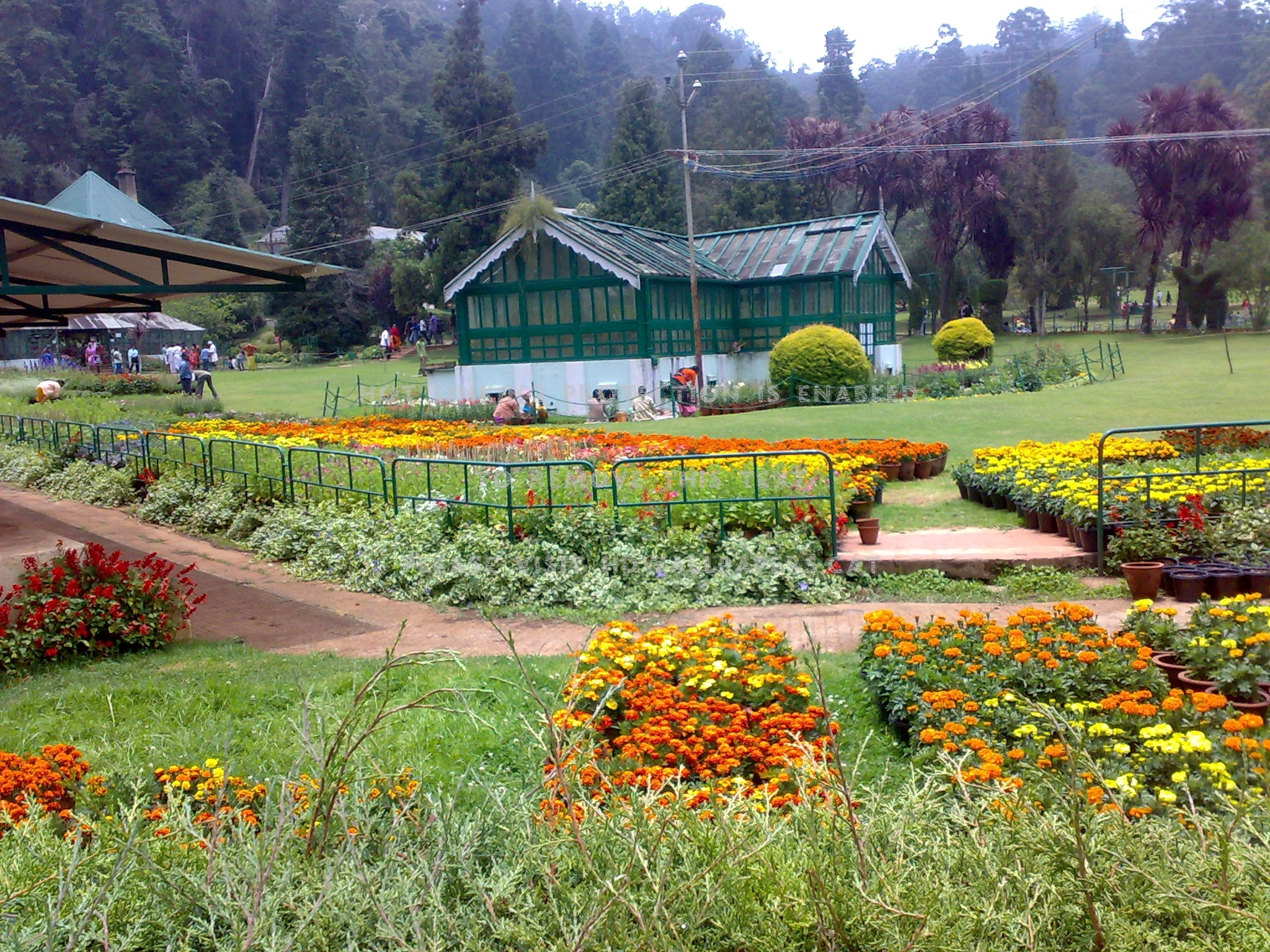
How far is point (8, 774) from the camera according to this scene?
4.53 m

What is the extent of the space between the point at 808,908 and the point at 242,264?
6.38 m

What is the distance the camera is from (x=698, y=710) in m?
5.39

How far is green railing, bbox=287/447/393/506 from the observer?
36.8 ft

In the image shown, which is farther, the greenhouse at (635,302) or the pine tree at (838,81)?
the pine tree at (838,81)

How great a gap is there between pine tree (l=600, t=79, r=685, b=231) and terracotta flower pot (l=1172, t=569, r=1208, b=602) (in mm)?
48334

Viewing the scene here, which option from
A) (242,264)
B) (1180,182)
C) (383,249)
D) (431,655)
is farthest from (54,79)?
(431,655)

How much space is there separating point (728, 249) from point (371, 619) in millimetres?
31487

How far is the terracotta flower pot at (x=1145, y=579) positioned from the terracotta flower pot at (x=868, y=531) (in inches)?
98.7

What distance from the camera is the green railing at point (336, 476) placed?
11211mm

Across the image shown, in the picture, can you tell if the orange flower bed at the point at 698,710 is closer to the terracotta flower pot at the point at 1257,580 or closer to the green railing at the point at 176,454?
the terracotta flower pot at the point at 1257,580

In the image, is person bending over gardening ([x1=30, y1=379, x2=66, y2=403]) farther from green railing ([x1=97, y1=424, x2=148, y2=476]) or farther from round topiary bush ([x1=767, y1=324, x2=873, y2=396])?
round topiary bush ([x1=767, y1=324, x2=873, y2=396])

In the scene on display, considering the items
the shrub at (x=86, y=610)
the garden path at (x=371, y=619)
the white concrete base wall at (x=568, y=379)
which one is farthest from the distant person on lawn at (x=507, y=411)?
the shrub at (x=86, y=610)

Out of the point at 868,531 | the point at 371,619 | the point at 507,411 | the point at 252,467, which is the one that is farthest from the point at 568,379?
the point at 371,619

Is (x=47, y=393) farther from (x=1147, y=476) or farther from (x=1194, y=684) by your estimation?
(x=1194, y=684)
